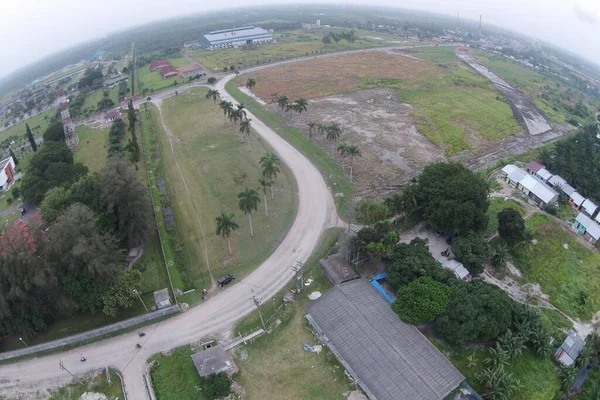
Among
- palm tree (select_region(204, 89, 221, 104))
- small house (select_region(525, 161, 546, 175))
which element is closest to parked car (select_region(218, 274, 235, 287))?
small house (select_region(525, 161, 546, 175))

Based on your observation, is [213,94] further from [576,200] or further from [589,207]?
[589,207]

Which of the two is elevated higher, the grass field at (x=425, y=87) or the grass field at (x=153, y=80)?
the grass field at (x=153, y=80)

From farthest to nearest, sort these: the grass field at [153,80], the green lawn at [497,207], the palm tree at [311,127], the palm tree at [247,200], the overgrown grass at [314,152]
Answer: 1. the grass field at [153,80]
2. the palm tree at [311,127]
3. the overgrown grass at [314,152]
4. the green lawn at [497,207]
5. the palm tree at [247,200]

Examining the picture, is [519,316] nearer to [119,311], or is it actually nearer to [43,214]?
[119,311]

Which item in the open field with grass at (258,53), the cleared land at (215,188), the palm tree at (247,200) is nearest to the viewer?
the palm tree at (247,200)

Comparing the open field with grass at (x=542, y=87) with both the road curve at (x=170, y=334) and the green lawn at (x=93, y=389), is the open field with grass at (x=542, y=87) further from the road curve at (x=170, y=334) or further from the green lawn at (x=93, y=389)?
the green lawn at (x=93, y=389)

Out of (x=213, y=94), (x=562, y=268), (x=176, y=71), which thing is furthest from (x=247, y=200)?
(x=176, y=71)

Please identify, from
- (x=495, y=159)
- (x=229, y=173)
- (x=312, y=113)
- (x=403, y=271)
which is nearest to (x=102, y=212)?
(x=229, y=173)

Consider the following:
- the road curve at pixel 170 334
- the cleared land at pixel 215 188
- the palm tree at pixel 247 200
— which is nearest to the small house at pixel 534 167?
the road curve at pixel 170 334
